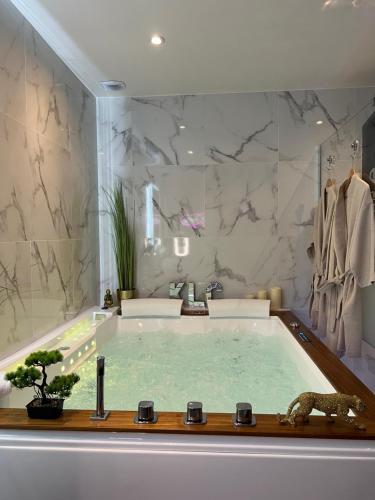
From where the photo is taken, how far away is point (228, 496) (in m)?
1.08

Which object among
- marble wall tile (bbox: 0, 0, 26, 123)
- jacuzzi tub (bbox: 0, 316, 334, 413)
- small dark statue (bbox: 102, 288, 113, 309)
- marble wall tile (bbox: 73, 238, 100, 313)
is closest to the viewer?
jacuzzi tub (bbox: 0, 316, 334, 413)

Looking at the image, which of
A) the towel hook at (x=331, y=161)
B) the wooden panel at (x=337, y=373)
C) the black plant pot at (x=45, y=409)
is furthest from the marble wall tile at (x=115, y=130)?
the black plant pot at (x=45, y=409)

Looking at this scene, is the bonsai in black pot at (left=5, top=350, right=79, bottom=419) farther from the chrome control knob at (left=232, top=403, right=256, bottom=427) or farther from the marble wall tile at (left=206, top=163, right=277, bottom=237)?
the marble wall tile at (left=206, top=163, right=277, bottom=237)

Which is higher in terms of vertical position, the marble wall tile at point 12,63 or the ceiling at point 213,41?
the ceiling at point 213,41

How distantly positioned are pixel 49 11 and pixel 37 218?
1.07m

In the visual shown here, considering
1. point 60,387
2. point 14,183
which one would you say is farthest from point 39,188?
point 60,387

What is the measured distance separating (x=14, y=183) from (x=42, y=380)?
1.02 m

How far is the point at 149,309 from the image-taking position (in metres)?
2.79

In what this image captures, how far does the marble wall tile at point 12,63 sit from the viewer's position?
1.70m

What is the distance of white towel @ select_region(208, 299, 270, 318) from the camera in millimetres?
2740

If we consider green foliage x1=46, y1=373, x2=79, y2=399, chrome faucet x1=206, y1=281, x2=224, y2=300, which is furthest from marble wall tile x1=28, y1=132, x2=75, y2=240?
chrome faucet x1=206, y1=281, x2=224, y2=300

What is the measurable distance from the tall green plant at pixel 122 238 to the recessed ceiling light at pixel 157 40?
1180mm

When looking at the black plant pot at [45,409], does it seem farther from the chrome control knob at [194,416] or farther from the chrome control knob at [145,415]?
the chrome control knob at [194,416]

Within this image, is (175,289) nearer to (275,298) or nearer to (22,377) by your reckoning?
(275,298)
